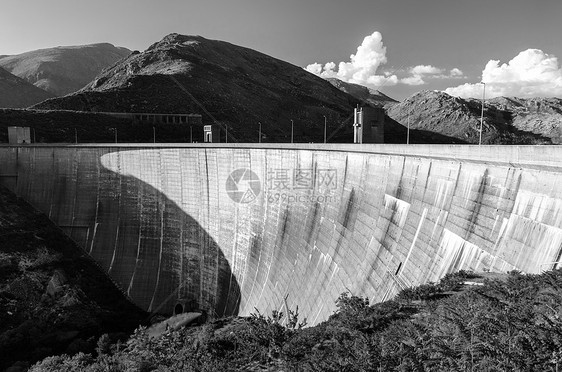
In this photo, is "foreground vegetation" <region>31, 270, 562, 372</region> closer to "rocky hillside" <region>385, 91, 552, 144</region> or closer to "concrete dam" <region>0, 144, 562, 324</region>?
"concrete dam" <region>0, 144, 562, 324</region>

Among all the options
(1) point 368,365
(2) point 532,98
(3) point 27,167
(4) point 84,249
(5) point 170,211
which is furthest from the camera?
(2) point 532,98

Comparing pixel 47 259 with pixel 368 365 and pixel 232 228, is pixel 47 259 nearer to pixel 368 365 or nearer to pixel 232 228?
pixel 232 228

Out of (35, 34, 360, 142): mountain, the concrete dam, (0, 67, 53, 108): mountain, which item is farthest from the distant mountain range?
the concrete dam

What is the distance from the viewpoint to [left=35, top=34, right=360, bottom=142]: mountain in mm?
78438

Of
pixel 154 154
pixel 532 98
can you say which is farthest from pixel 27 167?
pixel 532 98

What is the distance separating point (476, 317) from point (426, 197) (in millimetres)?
8978

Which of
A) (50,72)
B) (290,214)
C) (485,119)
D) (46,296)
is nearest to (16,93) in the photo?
(50,72)

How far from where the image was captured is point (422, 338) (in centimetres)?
805

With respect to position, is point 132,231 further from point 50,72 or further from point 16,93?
point 50,72

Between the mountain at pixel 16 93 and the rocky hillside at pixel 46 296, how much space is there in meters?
108

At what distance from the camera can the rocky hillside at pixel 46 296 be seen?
2398 centimetres

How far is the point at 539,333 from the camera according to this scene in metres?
6.71

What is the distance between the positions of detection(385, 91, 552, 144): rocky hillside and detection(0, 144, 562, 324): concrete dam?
84.1 m

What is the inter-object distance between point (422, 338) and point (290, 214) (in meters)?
17.8
